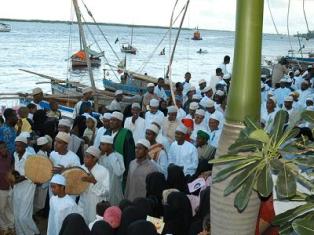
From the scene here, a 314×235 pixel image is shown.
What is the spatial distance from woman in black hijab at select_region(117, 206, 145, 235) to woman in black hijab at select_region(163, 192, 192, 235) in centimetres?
41

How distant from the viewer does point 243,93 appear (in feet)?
8.40

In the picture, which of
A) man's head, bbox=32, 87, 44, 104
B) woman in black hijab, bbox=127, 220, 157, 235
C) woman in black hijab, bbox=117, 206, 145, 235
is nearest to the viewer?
woman in black hijab, bbox=127, 220, 157, 235

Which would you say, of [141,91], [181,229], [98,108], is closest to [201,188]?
[181,229]

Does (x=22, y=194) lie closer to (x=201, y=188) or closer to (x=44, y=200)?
(x=44, y=200)

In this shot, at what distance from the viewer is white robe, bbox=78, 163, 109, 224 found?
5.12 metres

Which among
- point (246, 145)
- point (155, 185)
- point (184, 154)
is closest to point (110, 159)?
point (155, 185)

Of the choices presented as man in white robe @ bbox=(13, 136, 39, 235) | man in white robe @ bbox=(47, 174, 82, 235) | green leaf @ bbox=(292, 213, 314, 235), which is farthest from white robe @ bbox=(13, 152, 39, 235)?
green leaf @ bbox=(292, 213, 314, 235)

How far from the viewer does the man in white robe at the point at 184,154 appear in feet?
19.9

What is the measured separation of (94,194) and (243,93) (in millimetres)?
2948

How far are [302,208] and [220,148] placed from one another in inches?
35.9

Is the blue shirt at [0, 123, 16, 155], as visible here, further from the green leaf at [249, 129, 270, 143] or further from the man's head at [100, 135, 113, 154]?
the green leaf at [249, 129, 270, 143]

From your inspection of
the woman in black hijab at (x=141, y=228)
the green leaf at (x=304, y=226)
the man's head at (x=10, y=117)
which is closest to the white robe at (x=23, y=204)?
the man's head at (x=10, y=117)

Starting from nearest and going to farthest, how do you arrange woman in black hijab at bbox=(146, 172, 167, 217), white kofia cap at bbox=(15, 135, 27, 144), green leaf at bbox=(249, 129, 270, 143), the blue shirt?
green leaf at bbox=(249, 129, 270, 143) < woman in black hijab at bbox=(146, 172, 167, 217) < white kofia cap at bbox=(15, 135, 27, 144) < the blue shirt

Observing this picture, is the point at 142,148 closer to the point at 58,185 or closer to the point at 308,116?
the point at 58,185
